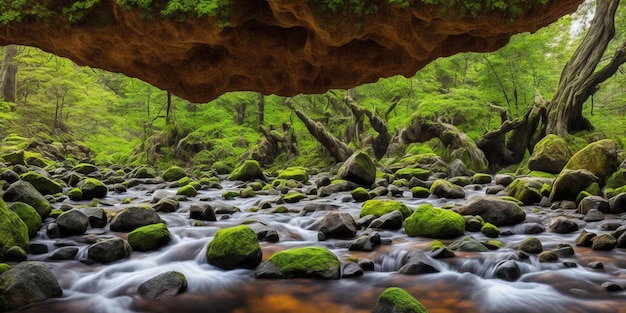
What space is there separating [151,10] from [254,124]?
65.6 ft

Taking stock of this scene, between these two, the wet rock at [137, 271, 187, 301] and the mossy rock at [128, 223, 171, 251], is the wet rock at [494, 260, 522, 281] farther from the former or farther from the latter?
the mossy rock at [128, 223, 171, 251]

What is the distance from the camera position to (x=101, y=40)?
6129 mm

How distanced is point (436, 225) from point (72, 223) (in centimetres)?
504

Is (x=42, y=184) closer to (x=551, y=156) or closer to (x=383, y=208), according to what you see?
(x=383, y=208)

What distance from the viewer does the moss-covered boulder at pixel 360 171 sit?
11279mm

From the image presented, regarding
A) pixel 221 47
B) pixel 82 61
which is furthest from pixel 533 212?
pixel 82 61

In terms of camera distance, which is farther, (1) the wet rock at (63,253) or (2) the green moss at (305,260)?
(1) the wet rock at (63,253)

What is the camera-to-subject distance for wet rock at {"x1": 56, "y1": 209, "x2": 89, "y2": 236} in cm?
592

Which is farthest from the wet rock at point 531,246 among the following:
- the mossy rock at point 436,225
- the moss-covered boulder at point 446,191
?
the moss-covered boulder at point 446,191

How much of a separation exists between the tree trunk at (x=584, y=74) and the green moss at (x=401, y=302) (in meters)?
12.9

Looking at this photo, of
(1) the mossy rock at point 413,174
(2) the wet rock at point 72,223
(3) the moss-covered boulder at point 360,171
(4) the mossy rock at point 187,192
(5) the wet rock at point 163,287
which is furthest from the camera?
(1) the mossy rock at point 413,174

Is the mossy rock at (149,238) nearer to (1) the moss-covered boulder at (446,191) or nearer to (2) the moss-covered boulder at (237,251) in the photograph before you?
(2) the moss-covered boulder at (237,251)

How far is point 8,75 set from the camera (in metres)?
22.3

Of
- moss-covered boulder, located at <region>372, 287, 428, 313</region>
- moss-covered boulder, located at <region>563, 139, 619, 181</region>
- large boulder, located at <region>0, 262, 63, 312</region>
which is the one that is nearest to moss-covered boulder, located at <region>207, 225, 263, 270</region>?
large boulder, located at <region>0, 262, 63, 312</region>
